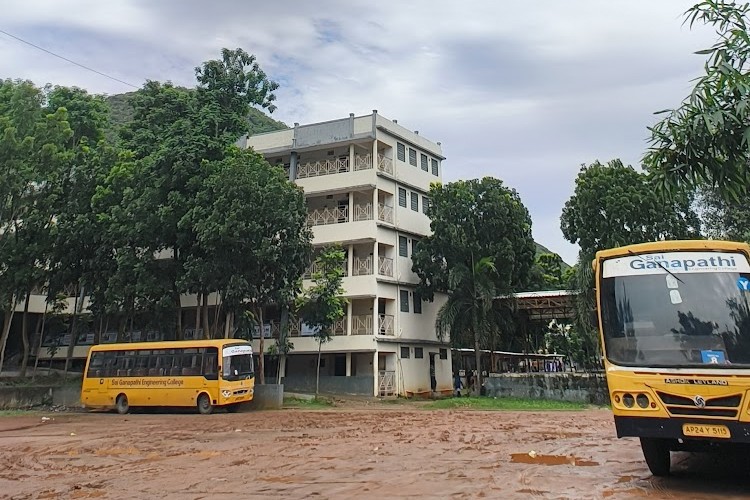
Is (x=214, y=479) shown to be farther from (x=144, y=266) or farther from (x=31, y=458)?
(x=144, y=266)

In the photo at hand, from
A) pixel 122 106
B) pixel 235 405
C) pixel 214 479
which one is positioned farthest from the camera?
pixel 122 106

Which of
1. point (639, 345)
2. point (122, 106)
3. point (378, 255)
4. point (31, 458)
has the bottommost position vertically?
point (31, 458)

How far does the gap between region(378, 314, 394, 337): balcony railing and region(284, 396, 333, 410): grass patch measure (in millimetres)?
5002

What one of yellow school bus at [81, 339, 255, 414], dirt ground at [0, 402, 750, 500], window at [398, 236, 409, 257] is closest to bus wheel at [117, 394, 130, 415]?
yellow school bus at [81, 339, 255, 414]

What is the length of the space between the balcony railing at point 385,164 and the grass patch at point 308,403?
40.9ft


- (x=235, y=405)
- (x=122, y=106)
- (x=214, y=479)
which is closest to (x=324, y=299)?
(x=235, y=405)

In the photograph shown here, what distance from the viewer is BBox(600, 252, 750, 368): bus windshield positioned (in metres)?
6.62

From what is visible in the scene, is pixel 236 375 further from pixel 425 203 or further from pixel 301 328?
pixel 425 203

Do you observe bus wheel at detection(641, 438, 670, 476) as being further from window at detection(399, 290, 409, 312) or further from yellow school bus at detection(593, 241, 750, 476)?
window at detection(399, 290, 409, 312)

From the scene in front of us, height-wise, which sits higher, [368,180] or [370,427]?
[368,180]

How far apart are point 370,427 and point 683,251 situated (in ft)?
34.9

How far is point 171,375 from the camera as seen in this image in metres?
22.2

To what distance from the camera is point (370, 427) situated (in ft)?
51.8

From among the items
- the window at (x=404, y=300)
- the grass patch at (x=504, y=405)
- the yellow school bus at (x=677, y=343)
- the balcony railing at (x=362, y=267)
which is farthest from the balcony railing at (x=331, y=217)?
the yellow school bus at (x=677, y=343)
